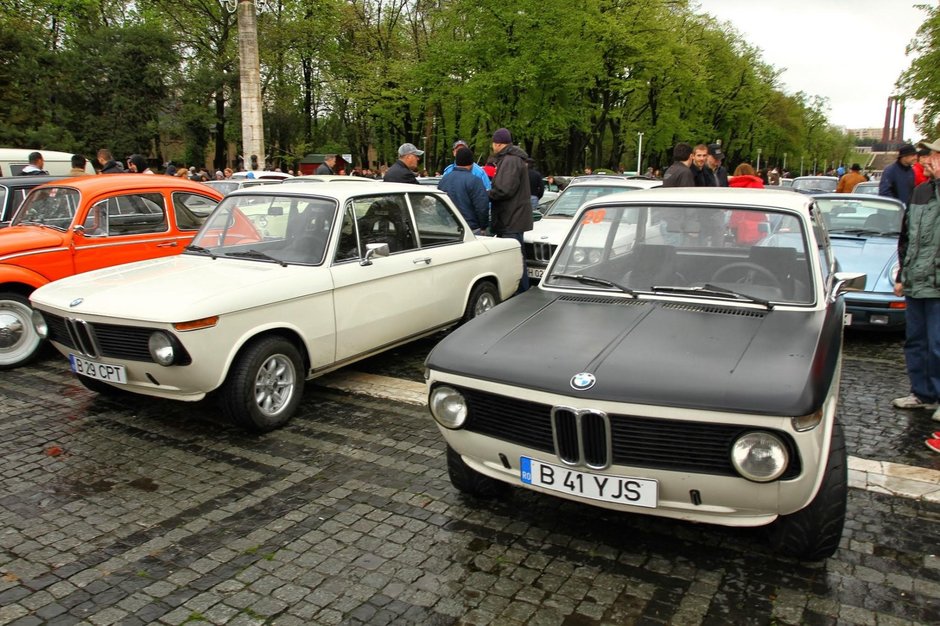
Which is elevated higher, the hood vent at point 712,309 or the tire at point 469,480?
the hood vent at point 712,309

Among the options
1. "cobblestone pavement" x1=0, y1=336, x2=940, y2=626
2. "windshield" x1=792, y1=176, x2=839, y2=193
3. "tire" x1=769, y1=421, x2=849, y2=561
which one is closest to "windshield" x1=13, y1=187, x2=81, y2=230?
"cobblestone pavement" x1=0, y1=336, x2=940, y2=626

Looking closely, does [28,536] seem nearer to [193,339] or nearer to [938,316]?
[193,339]

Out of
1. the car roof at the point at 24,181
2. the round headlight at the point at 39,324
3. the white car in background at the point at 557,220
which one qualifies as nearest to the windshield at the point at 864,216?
the white car in background at the point at 557,220

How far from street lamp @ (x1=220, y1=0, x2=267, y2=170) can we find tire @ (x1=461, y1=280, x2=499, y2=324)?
49.2 feet

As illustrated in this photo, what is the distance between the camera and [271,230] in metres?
6.19

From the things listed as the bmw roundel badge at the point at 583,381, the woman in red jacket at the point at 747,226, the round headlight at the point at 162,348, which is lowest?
the round headlight at the point at 162,348

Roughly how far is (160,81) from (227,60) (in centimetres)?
355

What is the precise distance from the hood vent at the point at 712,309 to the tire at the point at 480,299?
136 inches

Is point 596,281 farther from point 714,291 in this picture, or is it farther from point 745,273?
point 745,273

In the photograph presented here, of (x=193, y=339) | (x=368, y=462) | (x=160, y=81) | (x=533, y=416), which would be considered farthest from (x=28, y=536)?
(x=160, y=81)

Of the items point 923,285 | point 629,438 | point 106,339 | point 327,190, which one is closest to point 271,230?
point 327,190

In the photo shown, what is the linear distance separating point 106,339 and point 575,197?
26.2ft

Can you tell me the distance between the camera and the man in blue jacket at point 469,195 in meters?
8.80

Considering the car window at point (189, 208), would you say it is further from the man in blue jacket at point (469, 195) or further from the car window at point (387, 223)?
the car window at point (387, 223)
